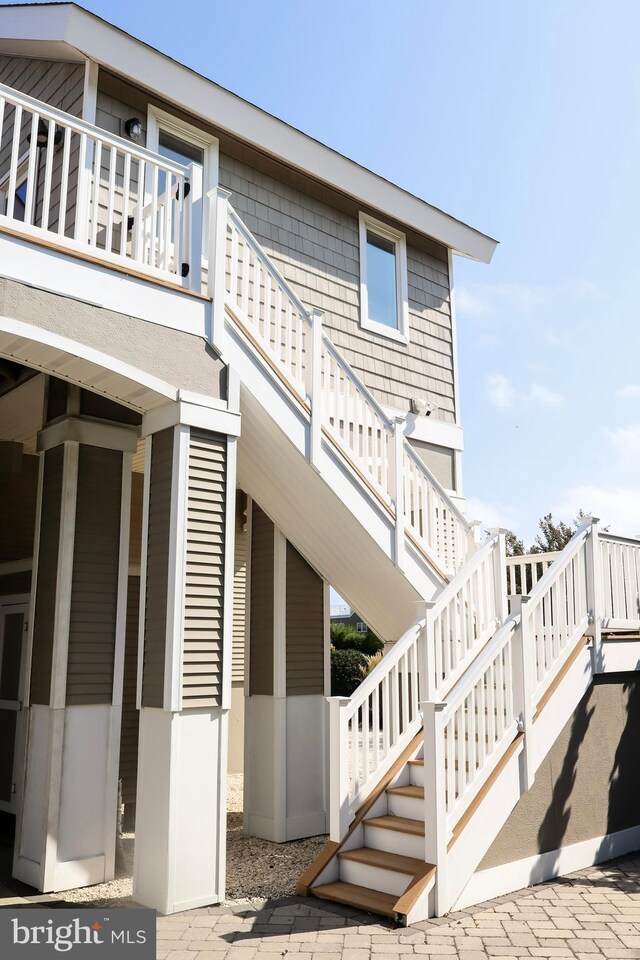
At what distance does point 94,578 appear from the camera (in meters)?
6.00

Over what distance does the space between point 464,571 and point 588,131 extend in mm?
8013

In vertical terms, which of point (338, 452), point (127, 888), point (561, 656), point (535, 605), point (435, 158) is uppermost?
point (435, 158)

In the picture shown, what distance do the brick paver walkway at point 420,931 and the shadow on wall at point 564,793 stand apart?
17.1 inches

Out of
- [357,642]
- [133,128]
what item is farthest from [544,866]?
[357,642]

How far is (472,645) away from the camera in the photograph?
650 cm

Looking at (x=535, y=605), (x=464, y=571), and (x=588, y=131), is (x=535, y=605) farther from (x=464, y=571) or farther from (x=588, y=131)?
(x=588, y=131)

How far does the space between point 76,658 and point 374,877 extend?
2695 millimetres

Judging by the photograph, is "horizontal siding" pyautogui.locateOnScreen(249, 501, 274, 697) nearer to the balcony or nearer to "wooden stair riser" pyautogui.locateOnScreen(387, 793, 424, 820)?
"wooden stair riser" pyautogui.locateOnScreen(387, 793, 424, 820)

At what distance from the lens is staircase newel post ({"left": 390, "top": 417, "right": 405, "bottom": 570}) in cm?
677

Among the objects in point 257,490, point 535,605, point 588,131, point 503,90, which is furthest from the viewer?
point 588,131

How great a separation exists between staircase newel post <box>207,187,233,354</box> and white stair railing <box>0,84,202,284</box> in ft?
0.34

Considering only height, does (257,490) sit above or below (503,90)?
below

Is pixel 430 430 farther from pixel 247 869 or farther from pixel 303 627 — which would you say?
pixel 247 869

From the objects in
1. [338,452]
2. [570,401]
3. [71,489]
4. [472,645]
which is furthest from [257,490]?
[570,401]
